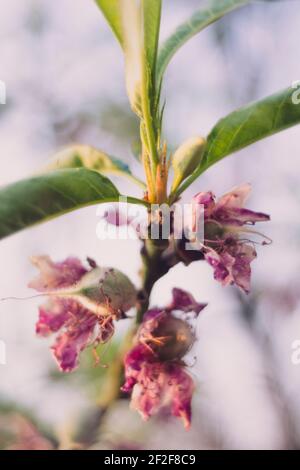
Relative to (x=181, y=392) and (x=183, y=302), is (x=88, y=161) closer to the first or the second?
(x=183, y=302)

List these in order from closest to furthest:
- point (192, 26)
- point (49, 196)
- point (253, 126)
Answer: point (49, 196)
point (253, 126)
point (192, 26)

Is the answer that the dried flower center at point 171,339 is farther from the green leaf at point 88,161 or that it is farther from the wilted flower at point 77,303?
the green leaf at point 88,161

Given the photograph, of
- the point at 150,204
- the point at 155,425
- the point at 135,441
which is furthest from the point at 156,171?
the point at 155,425

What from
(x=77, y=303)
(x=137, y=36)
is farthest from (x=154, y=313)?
(x=137, y=36)

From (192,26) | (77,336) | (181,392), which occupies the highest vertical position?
(192,26)

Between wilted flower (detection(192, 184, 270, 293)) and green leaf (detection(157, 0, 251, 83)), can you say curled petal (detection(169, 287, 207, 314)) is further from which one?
green leaf (detection(157, 0, 251, 83))

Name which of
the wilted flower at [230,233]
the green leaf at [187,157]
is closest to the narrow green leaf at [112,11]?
the green leaf at [187,157]
